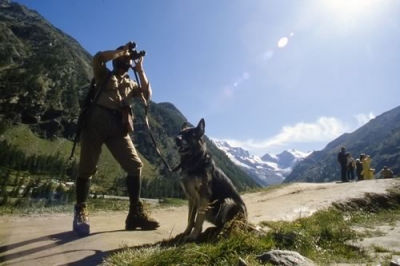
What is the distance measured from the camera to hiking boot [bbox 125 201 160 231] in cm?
695

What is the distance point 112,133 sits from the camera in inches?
266

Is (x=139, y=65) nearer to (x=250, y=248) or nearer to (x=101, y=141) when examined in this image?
(x=101, y=141)

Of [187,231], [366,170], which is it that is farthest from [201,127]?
[366,170]

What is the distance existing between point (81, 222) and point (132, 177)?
1.24m

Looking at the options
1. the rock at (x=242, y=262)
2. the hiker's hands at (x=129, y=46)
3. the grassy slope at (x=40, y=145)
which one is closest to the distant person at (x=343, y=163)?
the hiker's hands at (x=129, y=46)

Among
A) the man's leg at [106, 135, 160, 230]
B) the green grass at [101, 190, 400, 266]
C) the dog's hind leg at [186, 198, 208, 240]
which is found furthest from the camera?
the man's leg at [106, 135, 160, 230]

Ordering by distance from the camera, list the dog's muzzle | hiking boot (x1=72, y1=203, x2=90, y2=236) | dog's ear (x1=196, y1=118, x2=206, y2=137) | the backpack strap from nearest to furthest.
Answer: hiking boot (x1=72, y1=203, x2=90, y2=236) → the backpack strap → the dog's muzzle → dog's ear (x1=196, y1=118, x2=206, y2=137)

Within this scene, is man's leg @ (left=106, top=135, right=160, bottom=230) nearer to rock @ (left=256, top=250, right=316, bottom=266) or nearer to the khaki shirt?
the khaki shirt

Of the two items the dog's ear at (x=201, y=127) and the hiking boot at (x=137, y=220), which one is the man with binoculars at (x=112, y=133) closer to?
the hiking boot at (x=137, y=220)

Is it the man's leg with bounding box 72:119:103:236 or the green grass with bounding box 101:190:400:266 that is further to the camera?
the man's leg with bounding box 72:119:103:236

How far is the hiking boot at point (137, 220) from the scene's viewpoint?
6.95 meters

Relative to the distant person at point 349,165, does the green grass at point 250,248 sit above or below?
below

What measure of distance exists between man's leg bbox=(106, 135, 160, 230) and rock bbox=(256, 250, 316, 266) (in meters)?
2.78

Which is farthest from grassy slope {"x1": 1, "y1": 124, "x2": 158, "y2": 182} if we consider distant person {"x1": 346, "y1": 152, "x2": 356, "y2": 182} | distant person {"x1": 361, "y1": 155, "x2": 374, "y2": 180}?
distant person {"x1": 361, "y1": 155, "x2": 374, "y2": 180}
